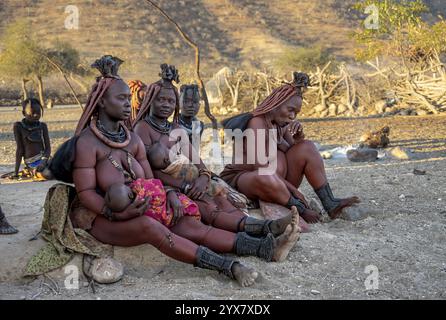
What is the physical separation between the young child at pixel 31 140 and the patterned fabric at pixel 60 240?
13.3 ft

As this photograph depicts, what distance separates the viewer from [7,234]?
13.9 feet

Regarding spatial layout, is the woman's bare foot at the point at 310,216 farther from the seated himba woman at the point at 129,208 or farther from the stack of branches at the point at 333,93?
the stack of branches at the point at 333,93

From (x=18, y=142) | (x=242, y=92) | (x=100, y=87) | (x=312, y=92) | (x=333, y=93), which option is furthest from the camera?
(x=242, y=92)

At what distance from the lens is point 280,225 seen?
4039mm

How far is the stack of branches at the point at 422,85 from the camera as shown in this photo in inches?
594

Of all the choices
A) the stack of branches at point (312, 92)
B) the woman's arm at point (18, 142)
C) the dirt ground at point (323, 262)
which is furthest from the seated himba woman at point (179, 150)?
the stack of branches at point (312, 92)

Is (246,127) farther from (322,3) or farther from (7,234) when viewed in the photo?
(322,3)

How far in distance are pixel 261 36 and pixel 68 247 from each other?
38.8 m

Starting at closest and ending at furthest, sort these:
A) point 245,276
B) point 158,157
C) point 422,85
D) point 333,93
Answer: point 245,276
point 158,157
point 422,85
point 333,93

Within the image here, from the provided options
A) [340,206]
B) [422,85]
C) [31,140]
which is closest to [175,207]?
[340,206]

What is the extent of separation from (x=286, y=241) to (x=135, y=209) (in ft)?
3.42

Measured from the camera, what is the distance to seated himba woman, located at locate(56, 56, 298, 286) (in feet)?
12.0

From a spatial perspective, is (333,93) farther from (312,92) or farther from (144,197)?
(144,197)

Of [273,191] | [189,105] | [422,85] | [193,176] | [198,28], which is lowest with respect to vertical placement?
[273,191]
